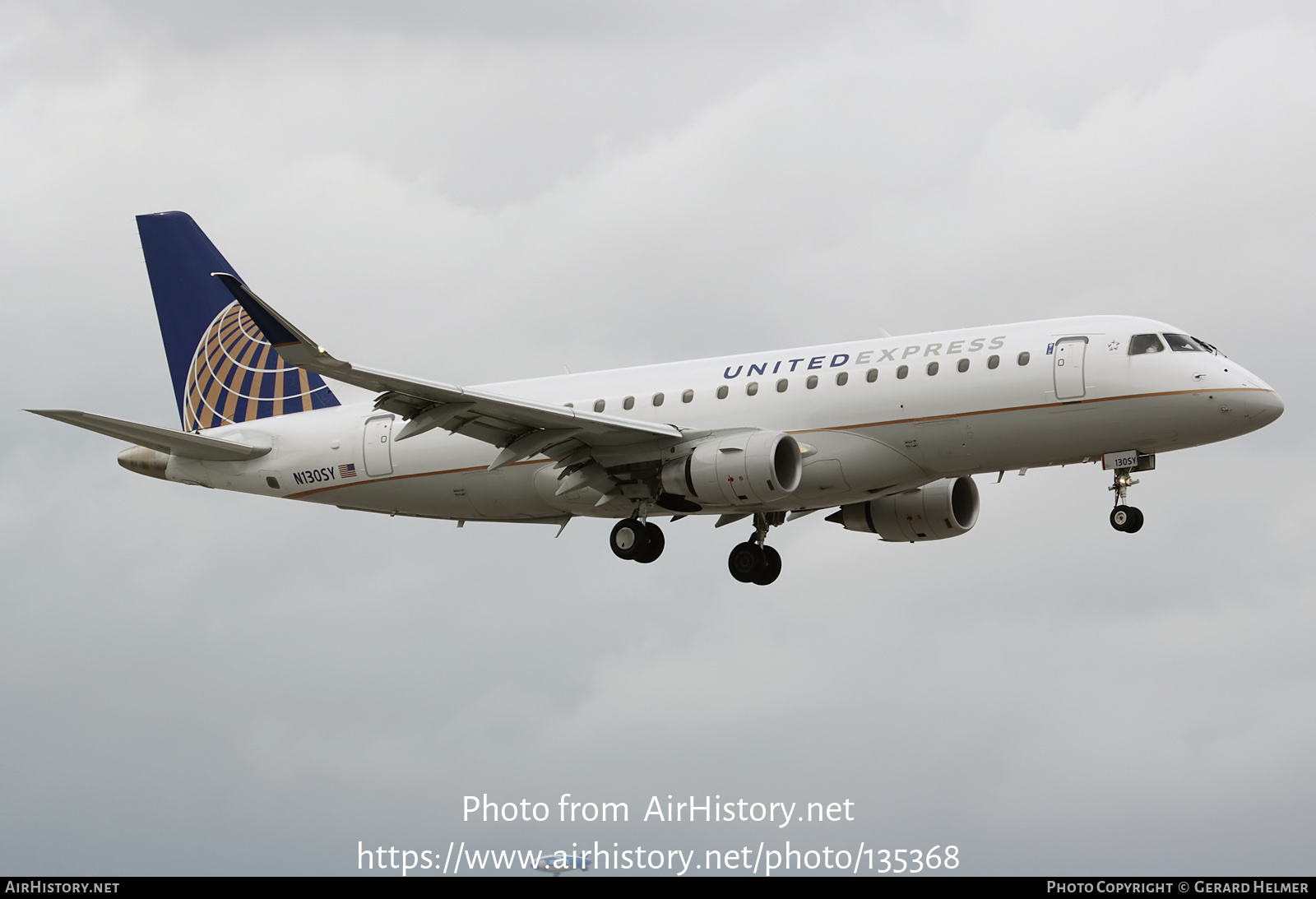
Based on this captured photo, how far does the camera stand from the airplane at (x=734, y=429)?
32.8 metres

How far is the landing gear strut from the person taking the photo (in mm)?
33688

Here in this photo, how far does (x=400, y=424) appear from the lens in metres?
39.7

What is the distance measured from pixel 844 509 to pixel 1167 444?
1002 cm

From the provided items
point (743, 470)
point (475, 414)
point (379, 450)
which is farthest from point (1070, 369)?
point (379, 450)

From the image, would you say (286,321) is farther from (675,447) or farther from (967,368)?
(967,368)

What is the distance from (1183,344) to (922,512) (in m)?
8.80

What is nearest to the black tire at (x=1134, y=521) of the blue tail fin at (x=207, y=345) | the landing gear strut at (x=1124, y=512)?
the landing gear strut at (x=1124, y=512)

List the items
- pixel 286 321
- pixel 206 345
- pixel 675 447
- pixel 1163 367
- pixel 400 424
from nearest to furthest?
pixel 286 321, pixel 1163 367, pixel 675 447, pixel 400 424, pixel 206 345

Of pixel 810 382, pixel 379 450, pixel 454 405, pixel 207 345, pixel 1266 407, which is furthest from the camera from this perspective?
pixel 207 345

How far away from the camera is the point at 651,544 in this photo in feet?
124

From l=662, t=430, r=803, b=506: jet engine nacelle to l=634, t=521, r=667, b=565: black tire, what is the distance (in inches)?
115

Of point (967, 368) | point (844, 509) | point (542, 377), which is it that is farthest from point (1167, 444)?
point (542, 377)

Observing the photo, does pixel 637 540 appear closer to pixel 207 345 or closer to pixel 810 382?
pixel 810 382

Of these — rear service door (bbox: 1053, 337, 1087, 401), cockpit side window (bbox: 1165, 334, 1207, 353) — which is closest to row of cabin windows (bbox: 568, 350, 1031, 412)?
rear service door (bbox: 1053, 337, 1087, 401)
